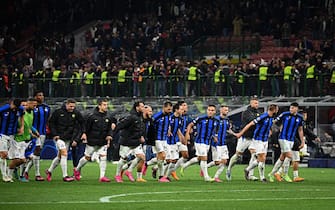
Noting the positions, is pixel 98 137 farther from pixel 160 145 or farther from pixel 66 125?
pixel 160 145

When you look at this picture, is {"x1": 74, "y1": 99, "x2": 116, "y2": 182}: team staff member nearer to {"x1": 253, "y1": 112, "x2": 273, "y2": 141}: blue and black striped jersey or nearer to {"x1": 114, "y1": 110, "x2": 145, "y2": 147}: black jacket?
{"x1": 114, "y1": 110, "x2": 145, "y2": 147}: black jacket

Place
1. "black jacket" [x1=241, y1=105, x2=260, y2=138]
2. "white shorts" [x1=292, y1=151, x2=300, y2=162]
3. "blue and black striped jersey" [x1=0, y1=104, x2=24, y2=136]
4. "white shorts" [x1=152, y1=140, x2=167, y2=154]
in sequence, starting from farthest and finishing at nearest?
"black jacket" [x1=241, y1=105, x2=260, y2=138]
"white shorts" [x1=292, y1=151, x2=300, y2=162]
"white shorts" [x1=152, y1=140, x2=167, y2=154]
"blue and black striped jersey" [x1=0, y1=104, x2=24, y2=136]

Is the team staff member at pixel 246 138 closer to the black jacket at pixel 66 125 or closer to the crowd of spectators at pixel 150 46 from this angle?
the black jacket at pixel 66 125

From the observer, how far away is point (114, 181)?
25703mm

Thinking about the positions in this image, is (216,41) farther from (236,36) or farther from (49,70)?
(49,70)

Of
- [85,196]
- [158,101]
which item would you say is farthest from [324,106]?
[85,196]

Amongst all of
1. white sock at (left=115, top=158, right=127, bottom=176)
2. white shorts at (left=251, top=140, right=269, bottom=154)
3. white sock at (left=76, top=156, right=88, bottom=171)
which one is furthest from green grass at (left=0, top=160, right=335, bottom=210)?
white shorts at (left=251, top=140, right=269, bottom=154)

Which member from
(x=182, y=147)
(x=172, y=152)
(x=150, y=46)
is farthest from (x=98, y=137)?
(x=150, y=46)

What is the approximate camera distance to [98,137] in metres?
25.7

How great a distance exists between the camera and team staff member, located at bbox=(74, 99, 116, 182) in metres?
25.5

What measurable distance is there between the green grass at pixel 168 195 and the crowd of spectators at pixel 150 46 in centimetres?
1533

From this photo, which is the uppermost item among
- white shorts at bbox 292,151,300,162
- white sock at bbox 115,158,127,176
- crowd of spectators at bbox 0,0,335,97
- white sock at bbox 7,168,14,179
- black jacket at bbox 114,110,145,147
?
crowd of spectators at bbox 0,0,335,97

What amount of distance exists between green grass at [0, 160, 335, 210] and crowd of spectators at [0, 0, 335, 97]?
15.3m

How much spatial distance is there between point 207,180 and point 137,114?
8.38 ft
